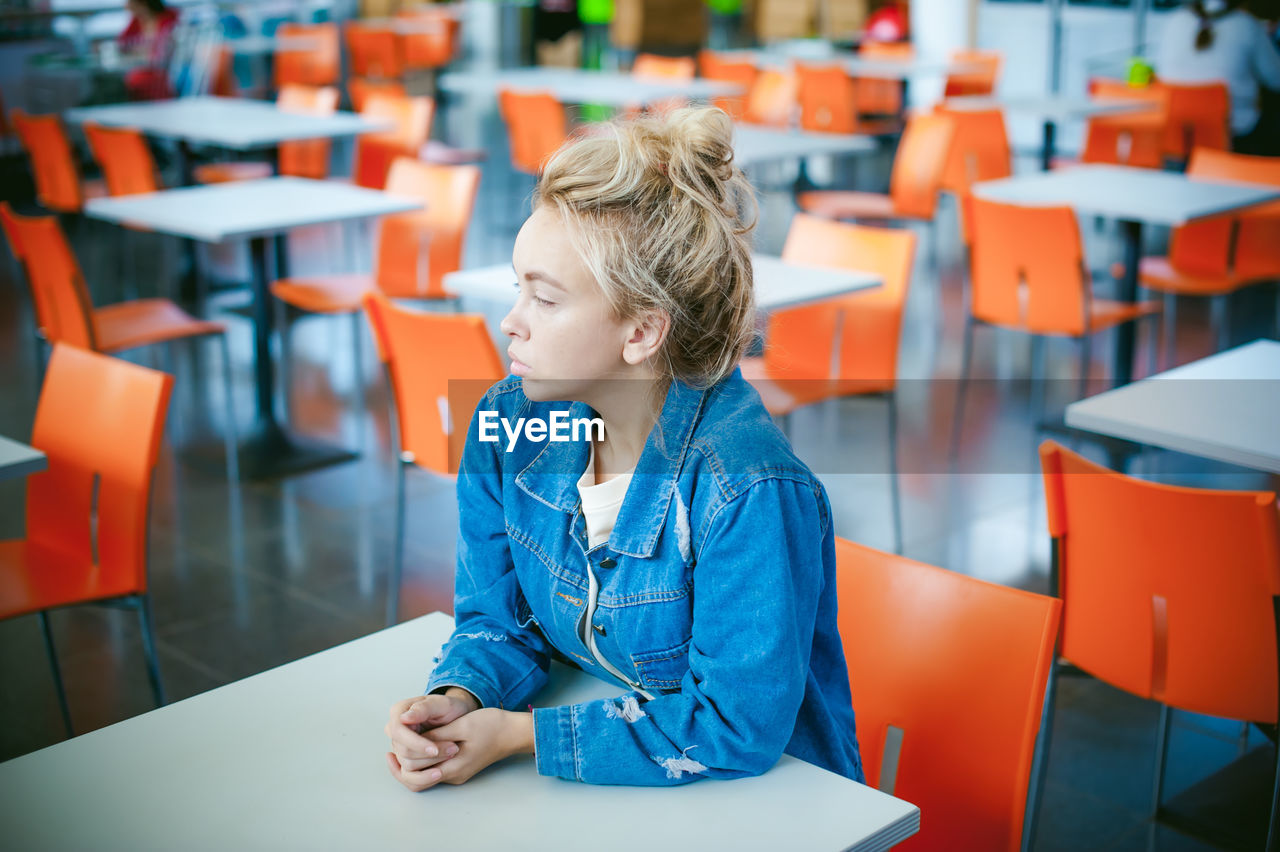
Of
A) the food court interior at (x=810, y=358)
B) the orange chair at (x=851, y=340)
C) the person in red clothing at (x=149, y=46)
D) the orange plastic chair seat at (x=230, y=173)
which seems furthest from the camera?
the person in red clothing at (x=149, y=46)

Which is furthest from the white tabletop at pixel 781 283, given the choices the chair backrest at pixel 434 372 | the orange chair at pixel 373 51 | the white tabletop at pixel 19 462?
the orange chair at pixel 373 51

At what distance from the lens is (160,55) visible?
28.0 feet

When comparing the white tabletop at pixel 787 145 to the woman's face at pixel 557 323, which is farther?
the white tabletop at pixel 787 145

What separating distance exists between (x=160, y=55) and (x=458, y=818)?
27.4ft

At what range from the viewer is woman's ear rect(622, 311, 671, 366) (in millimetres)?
1371

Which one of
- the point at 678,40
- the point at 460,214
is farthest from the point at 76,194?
the point at 678,40

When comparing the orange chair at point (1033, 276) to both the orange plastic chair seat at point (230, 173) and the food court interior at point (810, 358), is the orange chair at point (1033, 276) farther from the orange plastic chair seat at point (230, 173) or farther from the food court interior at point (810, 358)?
the orange plastic chair seat at point (230, 173)

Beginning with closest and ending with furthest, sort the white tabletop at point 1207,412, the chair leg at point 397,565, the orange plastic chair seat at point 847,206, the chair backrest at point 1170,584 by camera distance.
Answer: the chair backrest at point 1170,584, the white tabletop at point 1207,412, the chair leg at point 397,565, the orange plastic chair seat at point 847,206

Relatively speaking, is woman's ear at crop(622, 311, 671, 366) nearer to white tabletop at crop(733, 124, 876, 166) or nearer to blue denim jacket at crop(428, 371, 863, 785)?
blue denim jacket at crop(428, 371, 863, 785)

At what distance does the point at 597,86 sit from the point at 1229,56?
11.1ft

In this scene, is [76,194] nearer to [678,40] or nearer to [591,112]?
[591,112]

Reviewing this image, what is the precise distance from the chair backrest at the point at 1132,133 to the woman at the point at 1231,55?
0.28m

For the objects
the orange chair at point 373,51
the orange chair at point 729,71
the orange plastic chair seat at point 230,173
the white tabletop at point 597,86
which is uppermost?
the orange chair at point 373,51

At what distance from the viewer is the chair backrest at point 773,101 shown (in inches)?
300
